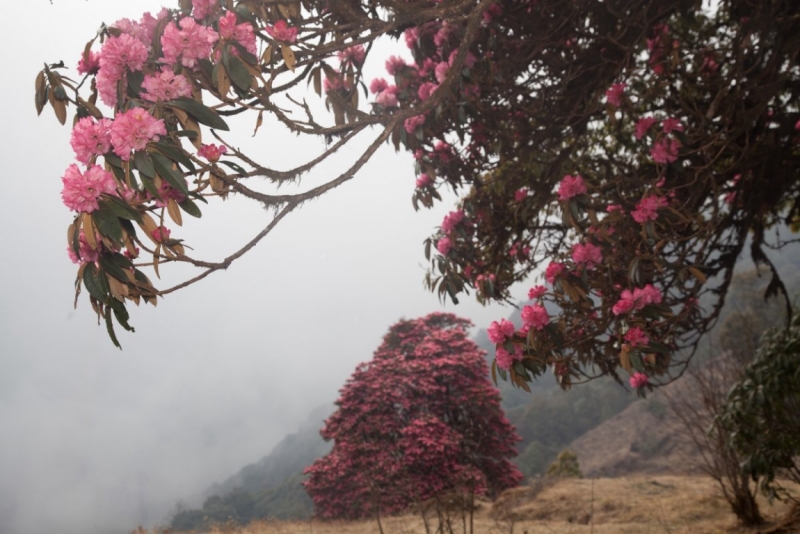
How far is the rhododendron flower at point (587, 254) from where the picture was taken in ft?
9.45

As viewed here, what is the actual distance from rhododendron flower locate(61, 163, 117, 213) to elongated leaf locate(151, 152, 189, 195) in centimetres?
15

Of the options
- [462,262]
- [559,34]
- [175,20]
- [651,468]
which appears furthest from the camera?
[651,468]

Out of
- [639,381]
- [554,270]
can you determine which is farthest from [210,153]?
[639,381]

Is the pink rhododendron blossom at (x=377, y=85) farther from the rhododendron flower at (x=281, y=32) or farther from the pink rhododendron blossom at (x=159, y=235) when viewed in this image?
the pink rhododendron blossom at (x=159, y=235)

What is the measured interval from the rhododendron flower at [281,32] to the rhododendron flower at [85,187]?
90 cm

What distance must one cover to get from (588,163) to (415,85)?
1651mm

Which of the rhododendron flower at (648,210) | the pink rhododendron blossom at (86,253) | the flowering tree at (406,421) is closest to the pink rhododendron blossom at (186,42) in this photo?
the pink rhododendron blossom at (86,253)

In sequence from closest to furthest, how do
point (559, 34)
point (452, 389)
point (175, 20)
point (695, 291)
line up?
1. point (175, 20)
2. point (695, 291)
3. point (559, 34)
4. point (452, 389)

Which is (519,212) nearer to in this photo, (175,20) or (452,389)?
(175,20)

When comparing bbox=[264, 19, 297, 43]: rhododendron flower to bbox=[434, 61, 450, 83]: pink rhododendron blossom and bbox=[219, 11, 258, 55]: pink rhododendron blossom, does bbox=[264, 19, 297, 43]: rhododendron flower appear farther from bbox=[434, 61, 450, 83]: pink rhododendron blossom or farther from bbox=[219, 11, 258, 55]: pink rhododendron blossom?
bbox=[434, 61, 450, 83]: pink rhododendron blossom

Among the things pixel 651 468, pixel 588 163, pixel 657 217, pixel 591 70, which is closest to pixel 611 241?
pixel 657 217

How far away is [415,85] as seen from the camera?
3877mm

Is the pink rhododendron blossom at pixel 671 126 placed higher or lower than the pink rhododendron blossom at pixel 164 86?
higher

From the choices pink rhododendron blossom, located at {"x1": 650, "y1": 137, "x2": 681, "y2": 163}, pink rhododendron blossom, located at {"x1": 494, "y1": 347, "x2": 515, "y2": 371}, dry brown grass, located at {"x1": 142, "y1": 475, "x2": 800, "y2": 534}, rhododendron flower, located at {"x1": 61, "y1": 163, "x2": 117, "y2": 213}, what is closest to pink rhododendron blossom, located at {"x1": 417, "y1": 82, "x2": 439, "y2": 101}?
pink rhododendron blossom, located at {"x1": 650, "y1": 137, "x2": 681, "y2": 163}
